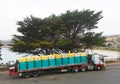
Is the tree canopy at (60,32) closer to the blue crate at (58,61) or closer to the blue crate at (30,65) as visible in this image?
the blue crate at (58,61)

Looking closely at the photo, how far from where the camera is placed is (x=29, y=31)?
152 feet

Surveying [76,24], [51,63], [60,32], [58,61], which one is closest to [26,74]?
[51,63]

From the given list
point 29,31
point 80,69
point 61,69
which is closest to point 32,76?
point 61,69

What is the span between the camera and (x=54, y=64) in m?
35.3

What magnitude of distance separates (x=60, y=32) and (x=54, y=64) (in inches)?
470

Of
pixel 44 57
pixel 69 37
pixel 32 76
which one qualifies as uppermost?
pixel 69 37

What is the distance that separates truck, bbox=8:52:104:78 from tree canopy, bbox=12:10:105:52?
8071 millimetres

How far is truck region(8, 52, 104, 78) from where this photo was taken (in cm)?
3322

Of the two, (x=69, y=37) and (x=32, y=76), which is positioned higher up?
(x=69, y=37)

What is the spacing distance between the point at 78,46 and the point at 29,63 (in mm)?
16466

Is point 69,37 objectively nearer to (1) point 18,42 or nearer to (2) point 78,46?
(2) point 78,46

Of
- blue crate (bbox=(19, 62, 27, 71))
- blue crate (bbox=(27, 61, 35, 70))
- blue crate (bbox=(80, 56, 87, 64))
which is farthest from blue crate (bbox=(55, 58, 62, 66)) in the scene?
blue crate (bbox=(19, 62, 27, 71))

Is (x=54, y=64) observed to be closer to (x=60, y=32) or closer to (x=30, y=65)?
(x=30, y=65)

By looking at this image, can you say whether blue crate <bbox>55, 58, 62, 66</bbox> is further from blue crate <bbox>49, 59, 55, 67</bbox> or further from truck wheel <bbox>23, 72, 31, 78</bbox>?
→ truck wheel <bbox>23, 72, 31, 78</bbox>
